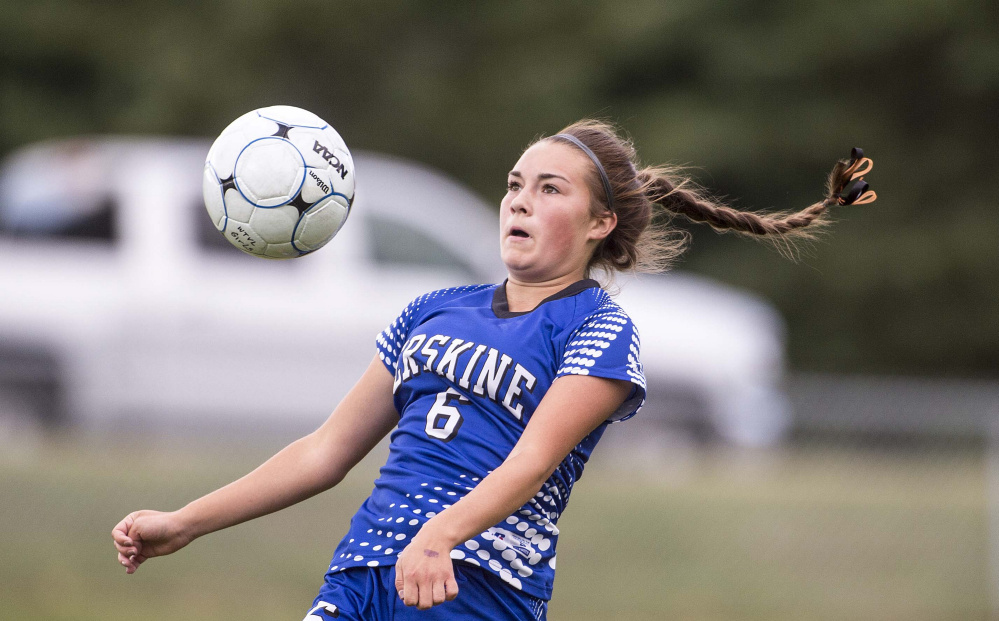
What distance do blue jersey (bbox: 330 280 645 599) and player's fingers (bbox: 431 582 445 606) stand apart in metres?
0.28

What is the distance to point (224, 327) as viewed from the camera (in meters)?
8.21

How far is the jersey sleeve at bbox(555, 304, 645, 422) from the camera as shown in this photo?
280 centimetres

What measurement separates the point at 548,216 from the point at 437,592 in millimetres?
1012

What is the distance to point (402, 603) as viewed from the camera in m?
2.83

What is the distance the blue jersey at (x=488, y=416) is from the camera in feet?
9.39

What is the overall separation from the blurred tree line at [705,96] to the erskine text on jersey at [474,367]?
530 inches

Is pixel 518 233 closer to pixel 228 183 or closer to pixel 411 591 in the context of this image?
pixel 228 183

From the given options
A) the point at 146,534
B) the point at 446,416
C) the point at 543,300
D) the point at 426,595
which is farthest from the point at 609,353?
the point at 146,534

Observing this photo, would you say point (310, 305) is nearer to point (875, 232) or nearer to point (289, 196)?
point (289, 196)

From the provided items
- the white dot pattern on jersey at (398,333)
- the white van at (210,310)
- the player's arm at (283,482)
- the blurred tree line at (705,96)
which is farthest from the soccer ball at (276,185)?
the blurred tree line at (705,96)

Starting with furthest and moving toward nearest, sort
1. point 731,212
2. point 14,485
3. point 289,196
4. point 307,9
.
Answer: point 307,9 → point 14,485 → point 731,212 → point 289,196

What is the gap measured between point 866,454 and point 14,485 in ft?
17.1

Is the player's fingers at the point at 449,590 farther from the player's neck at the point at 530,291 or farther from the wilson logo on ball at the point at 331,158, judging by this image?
the wilson logo on ball at the point at 331,158

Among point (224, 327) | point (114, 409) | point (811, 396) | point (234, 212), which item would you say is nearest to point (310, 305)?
point (224, 327)
